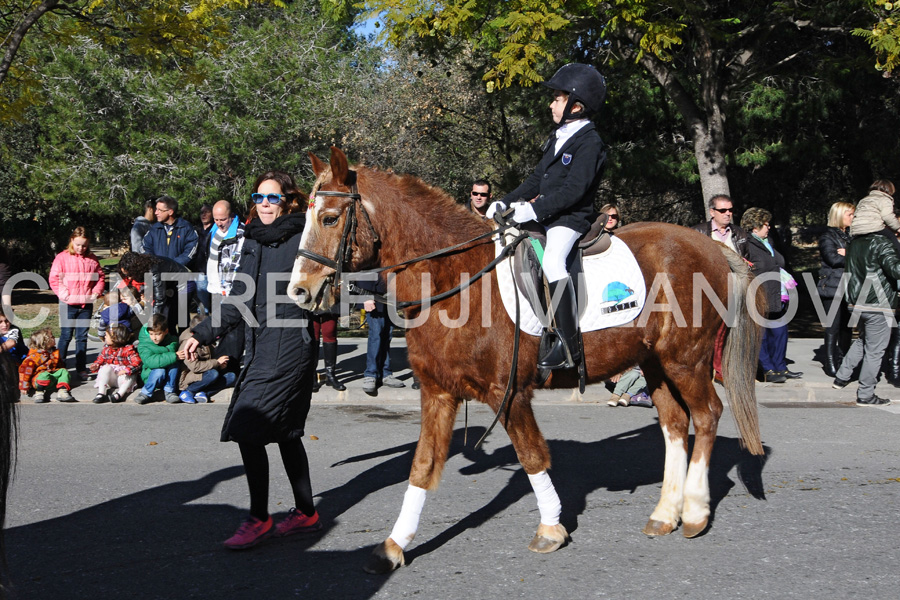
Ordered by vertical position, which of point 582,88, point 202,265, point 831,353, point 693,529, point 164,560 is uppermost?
point 582,88

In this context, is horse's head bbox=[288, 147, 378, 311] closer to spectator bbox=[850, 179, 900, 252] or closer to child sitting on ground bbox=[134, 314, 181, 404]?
child sitting on ground bbox=[134, 314, 181, 404]

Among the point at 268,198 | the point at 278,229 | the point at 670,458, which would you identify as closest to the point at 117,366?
the point at 268,198

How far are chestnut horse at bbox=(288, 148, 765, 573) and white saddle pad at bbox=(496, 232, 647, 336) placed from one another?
0.08 metres

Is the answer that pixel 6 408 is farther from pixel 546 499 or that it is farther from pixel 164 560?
pixel 546 499

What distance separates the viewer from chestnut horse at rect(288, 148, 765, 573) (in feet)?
15.2

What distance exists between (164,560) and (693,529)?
9.90 ft

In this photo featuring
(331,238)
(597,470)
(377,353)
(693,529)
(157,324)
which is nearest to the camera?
(331,238)

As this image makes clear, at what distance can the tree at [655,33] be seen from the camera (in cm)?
1155

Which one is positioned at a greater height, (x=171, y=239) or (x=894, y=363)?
(x=171, y=239)

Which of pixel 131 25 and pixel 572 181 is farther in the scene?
pixel 131 25

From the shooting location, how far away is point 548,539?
4.91 m

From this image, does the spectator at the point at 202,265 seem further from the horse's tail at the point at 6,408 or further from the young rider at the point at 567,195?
the horse's tail at the point at 6,408

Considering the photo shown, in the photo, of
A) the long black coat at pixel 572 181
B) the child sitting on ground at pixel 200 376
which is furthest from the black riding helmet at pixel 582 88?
the child sitting on ground at pixel 200 376

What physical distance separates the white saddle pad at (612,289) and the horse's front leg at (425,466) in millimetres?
884
